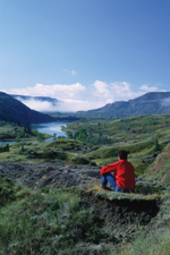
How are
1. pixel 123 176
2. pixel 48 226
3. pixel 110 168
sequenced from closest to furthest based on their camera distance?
pixel 48 226
pixel 123 176
pixel 110 168

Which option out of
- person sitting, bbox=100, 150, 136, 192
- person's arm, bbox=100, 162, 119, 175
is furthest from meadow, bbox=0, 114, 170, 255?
person's arm, bbox=100, 162, 119, 175

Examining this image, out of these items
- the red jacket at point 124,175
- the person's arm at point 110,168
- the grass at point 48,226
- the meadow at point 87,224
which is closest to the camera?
the meadow at point 87,224

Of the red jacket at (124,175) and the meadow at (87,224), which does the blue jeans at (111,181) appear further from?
the meadow at (87,224)

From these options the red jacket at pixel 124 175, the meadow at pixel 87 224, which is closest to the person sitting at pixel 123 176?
the red jacket at pixel 124 175

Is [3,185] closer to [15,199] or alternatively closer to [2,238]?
[15,199]

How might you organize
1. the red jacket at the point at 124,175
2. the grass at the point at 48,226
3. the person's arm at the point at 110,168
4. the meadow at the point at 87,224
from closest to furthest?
the meadow at the point at 87,224
the grass at the point at 48,226
the red jacket at the point at 124,175
the person's arm at the point at 110,168

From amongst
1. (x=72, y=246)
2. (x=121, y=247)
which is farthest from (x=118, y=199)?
(x=72, y=246)

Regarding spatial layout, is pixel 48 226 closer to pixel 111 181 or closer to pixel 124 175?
pixel 111 181

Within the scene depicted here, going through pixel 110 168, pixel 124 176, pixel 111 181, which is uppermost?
pixel 110 168

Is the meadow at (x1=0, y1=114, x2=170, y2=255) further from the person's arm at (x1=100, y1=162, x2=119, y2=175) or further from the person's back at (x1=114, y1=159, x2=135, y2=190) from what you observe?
the person's arm at (x1=100, y1=162, x2=119, y2=175)

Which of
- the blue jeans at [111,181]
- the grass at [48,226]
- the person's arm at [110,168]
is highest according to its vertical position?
the person's arm at [110,168]

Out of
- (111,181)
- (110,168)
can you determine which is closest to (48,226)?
(111,181)

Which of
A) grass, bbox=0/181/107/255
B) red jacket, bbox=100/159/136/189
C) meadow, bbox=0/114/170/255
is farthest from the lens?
red jacket, bbox=100/159/136/189

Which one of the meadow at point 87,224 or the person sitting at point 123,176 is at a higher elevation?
the person sitting at point 123,176
